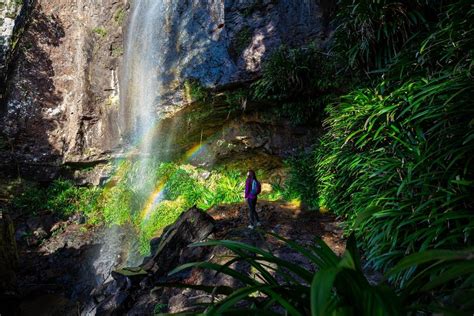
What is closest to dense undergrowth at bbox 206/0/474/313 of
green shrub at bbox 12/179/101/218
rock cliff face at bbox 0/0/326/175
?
rock cliff face at bbox 0/0/326/175

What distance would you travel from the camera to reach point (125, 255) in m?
9.56

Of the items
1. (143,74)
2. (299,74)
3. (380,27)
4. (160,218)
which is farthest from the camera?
(143,74)

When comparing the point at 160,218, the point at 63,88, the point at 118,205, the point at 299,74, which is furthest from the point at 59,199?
the point at 299,74

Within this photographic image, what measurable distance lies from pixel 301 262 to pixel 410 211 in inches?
72.6

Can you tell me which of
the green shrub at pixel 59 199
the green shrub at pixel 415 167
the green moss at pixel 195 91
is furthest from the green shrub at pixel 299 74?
the green shrub at pixel 59 199

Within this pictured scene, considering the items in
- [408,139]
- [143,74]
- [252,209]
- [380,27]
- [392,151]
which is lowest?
[252,209]

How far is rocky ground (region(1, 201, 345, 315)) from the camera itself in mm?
4906

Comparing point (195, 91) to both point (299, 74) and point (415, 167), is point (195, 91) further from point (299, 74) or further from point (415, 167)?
point (415, 167)

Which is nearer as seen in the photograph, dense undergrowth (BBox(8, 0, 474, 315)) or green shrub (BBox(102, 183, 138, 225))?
dense undergrowth (BBox(8, 0, 474, 315))

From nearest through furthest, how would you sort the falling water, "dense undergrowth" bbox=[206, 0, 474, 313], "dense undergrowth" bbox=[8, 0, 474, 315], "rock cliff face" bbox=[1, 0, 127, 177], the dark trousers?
"dense undergrowth" bbox=[8, 0, 474, 315]
"dense undergrowth" bbox=[206, 0, 474, 313]
the dark trousers
the falling water
"rock cliff face" bbox=[1, 0, 127, 177]

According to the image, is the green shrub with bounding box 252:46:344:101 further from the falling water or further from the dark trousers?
the falling water

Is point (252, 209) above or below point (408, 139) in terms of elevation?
below

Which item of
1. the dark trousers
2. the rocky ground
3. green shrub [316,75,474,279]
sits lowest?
the rocky ground

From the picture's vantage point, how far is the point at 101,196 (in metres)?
12.3
